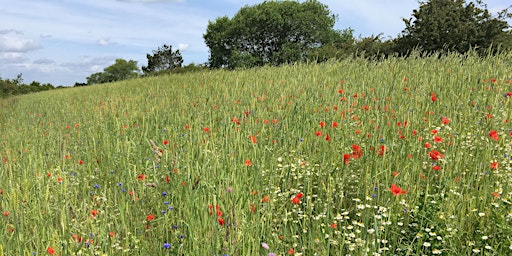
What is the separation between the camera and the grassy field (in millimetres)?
2191

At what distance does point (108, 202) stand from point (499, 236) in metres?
2.84

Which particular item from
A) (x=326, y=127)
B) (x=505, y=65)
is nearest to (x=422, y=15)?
(x=505, y=65)

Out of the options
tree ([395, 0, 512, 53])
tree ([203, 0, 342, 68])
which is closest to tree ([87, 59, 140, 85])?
tree ([203, 0, 342, 68])

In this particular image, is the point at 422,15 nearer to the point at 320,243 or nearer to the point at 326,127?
the point at 326,127

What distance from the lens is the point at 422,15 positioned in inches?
674

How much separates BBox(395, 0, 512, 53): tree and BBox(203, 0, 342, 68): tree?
15128 millimetres

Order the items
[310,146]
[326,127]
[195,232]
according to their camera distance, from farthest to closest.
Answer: [326,127] < [310,146] < [195,232]

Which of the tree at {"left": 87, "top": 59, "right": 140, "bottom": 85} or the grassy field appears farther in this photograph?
the tree at {"left": 87, "top": 59, "right": 140, "bottom": 85}

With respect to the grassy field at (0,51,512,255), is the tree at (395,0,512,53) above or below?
above

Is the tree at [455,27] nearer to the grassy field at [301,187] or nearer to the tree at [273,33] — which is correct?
the grassy field at [301,187]

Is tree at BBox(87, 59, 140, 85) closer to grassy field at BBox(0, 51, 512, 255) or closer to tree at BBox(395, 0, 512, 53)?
tree at BBox(395, 0, 512, 53)

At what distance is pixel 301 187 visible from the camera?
9.12ft

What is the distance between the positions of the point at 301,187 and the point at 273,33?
106ft

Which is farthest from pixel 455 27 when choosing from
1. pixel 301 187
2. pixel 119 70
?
pixel 119 70
